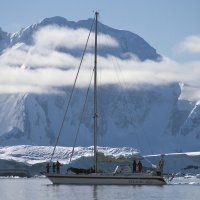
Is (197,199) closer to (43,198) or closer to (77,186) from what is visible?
(43,198)

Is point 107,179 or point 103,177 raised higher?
point 103,177

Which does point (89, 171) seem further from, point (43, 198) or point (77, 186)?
point (43, 198)

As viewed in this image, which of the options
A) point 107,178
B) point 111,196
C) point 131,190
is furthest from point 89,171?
point 111,196

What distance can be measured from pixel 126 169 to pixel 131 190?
41.1 feet

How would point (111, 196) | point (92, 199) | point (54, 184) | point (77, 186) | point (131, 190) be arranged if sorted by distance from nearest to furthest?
point (92, 199) → point (111, 196) → point (131, 190) → point (77, 186) → point (54, 184)

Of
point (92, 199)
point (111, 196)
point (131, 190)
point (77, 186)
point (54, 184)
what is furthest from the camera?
point (54, 184)

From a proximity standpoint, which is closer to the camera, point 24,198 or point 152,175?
point 24,198

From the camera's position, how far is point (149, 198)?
78750 mm

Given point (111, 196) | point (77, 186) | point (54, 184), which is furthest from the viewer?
point (54, 184)

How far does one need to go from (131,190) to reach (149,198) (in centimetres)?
1234

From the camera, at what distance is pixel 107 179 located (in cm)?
10094

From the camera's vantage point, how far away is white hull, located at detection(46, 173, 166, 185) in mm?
100438

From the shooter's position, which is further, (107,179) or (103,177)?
(107,179)

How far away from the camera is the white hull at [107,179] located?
330ft
